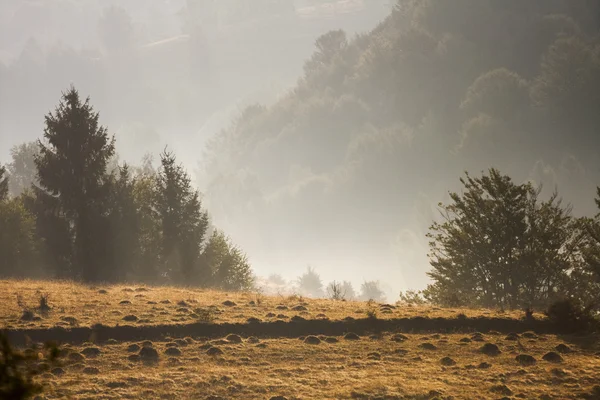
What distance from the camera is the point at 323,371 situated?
21234 mm

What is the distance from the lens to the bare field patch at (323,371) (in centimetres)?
1880

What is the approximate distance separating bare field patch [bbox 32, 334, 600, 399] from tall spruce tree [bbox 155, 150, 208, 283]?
3006 cm

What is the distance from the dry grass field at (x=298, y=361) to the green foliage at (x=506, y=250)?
14.9m

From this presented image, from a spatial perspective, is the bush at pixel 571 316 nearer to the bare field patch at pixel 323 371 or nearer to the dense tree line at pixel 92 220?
the bare field patch at pixel 323 371

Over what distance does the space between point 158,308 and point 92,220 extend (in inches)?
818

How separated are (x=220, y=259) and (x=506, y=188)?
32775 millimetres

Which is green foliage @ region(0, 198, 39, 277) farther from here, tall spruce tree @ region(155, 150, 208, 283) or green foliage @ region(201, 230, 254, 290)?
green foliage @ region(201, 230, 254, 290)

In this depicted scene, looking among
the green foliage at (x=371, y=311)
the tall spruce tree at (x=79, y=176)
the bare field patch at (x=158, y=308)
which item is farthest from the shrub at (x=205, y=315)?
the tall spruce tree at (x=79, y=176)

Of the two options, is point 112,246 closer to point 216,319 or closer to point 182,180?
point 182,180

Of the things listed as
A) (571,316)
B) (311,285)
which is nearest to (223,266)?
(571,316)

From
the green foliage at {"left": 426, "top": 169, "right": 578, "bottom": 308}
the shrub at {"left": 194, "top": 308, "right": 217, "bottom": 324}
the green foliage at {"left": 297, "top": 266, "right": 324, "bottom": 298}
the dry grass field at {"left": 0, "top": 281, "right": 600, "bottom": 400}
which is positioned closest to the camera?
the dry grass field at {"left": 0, "top": 281, "right": 600, "bottom": 400}

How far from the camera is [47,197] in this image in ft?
154

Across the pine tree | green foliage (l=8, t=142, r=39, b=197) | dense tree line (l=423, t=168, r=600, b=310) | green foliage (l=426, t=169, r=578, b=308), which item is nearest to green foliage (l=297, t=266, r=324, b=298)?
green foliage (l=8, t=142, r=39, b=197)

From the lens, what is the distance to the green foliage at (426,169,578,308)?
43469 millimetres
